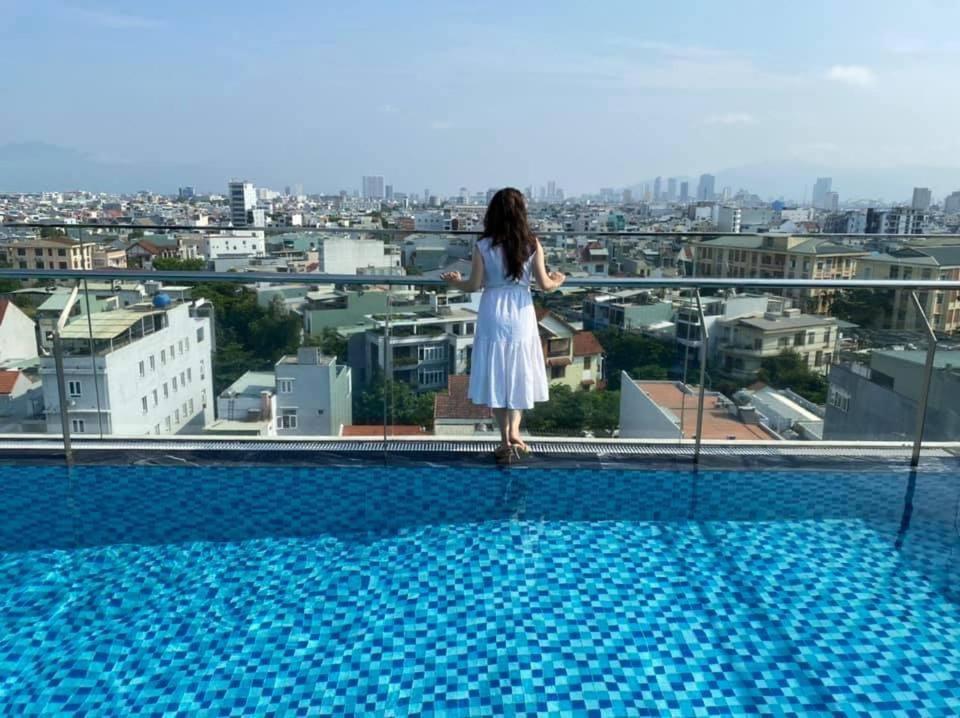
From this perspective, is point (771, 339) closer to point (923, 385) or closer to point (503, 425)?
point (923, 385)

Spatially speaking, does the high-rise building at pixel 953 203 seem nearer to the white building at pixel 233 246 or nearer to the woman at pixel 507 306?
the white building at pixel 233 246

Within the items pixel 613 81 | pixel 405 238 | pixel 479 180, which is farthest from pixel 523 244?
pixel 479 180

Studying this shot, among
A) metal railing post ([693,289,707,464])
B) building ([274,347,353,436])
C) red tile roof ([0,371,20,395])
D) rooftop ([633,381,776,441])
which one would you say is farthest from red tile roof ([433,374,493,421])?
red tile roof ([0,371,20,395])

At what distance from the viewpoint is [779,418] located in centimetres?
396

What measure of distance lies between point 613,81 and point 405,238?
2319cm

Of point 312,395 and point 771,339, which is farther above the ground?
point 771,339

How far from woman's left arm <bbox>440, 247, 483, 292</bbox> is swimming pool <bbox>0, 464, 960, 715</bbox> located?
1007mm

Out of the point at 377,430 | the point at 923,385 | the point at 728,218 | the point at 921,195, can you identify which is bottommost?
the point at 377,430

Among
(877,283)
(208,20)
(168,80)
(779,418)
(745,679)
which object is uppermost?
(168,80)

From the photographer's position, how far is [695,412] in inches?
155

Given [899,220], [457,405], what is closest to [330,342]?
[457,405]

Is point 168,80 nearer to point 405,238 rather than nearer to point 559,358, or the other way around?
point 405,238

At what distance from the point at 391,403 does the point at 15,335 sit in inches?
78.0

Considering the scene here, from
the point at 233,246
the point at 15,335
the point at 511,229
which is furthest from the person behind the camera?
the point at 233,246
